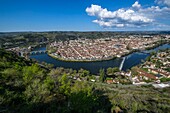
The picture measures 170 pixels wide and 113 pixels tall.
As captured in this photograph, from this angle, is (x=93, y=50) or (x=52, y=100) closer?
(x=52, y=100)

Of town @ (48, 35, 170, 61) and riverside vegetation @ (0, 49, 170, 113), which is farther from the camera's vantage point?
town @ (48, 35, 170, 61)

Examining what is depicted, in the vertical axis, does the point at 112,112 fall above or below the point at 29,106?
below

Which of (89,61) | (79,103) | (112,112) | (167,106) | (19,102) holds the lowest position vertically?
(89,61)

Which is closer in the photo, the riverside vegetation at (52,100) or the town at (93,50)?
the riverside vegetation at (52,100)

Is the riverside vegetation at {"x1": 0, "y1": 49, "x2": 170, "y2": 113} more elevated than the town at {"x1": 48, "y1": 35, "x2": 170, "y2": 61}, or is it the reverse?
the riverside vegetation at {"x1": 0, "y1": 49, "x2": 170, "y2": 113}

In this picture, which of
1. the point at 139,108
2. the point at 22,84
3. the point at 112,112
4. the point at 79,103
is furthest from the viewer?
the point at 139,108

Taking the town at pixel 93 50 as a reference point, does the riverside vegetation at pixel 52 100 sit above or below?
above

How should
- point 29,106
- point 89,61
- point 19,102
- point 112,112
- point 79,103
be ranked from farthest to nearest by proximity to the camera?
1. point 89,61
2. point 112,112
3. point 79,103
4. point 19,102
5. point 29,106

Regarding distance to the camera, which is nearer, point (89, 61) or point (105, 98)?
point (105, 98)

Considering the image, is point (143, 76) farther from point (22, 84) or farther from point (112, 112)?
point (22, 84)

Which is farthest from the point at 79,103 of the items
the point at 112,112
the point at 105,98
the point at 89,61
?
the point at 89,61

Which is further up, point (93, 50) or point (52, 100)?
point (52, 100)
